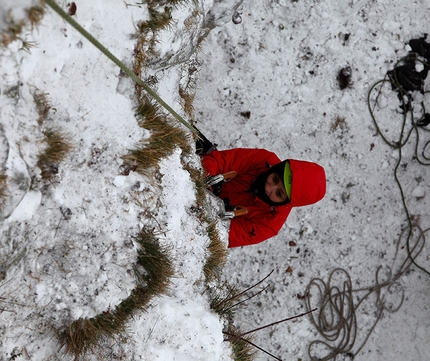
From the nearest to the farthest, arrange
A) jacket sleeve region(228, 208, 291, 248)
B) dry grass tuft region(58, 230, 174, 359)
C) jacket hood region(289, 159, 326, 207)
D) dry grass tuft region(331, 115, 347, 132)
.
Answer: dry grass tuft region(58, 230, 174, 359) < jacket hood region(289, 159, 326, 207) < jacket sleeve region(228, 208, 291, 248) < dry grass tuft region(331, 115, 347, 132)

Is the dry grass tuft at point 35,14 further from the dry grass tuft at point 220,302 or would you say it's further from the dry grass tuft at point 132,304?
the dry grass tuft at point 220,302

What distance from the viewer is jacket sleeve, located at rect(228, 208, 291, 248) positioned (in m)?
4.43

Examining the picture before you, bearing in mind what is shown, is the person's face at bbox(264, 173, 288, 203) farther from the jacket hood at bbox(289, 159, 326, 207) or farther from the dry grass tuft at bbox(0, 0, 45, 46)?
the dry grass tuft at bbox(0, 0, 45, 46)

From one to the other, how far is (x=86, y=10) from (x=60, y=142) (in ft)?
3.10

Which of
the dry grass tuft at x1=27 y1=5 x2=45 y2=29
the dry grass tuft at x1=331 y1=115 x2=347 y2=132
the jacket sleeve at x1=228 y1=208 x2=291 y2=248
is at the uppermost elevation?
the dry grass tuft at x1=27 y1=5 x2=45 y2=29

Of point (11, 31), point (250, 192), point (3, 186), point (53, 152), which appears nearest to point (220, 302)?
point (250, 192)

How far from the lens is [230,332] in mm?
3994

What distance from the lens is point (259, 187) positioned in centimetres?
431

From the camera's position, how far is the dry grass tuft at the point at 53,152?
8.75 ft

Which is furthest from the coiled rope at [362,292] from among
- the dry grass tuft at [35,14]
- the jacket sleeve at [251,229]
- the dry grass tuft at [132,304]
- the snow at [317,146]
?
the dry grass tuft at [35,14]

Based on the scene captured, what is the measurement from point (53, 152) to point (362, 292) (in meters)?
4.79

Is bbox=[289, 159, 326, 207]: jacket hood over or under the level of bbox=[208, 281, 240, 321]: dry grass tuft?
over

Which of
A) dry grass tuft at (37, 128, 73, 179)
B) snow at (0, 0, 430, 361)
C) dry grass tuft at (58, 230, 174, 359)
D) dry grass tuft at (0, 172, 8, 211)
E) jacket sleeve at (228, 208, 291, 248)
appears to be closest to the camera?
dry grass tuft at (0, 172, 8, 211)

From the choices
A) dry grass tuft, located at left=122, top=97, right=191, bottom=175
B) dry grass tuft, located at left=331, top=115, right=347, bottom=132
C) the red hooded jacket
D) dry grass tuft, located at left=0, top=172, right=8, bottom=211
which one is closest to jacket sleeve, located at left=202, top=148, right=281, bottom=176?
the red hooded jacket
